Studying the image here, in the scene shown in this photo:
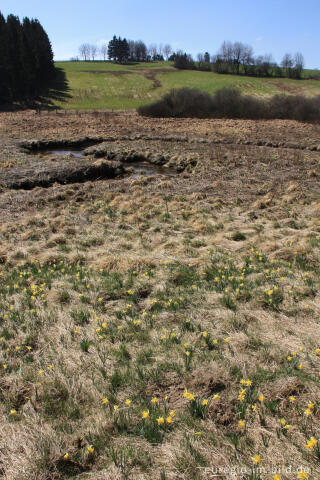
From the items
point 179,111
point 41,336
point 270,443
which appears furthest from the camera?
point 179,111

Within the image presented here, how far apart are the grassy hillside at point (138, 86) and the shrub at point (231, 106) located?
1405 cm

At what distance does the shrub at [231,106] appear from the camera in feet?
106

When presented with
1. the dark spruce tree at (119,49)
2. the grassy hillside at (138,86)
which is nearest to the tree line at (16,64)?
the grassy hillside at (138,86)

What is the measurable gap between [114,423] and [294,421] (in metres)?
1.76

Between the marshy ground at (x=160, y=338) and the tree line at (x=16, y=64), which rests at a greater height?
the tree line at (x=16, y=64)

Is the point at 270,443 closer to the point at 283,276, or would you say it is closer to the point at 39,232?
the point at 283,276

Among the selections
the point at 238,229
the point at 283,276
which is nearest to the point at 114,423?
the point at 283,276

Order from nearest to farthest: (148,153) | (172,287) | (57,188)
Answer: (172,287), (57,188), (148,153)

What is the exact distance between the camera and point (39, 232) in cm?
854

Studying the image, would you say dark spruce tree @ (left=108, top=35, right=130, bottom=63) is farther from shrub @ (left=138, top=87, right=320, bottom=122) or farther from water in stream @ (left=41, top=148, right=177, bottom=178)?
water in stream @ (left=41, top=148, right=177, bottom=178)

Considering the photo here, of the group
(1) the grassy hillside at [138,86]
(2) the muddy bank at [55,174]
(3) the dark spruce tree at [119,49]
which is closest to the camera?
Answer: (2) the muddy bank at [55,174]

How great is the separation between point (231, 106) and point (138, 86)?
38907mm

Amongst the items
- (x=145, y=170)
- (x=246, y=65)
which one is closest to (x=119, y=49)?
(x=246, y=65)

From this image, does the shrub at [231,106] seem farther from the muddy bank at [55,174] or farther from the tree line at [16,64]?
the tree line at [16,64]
